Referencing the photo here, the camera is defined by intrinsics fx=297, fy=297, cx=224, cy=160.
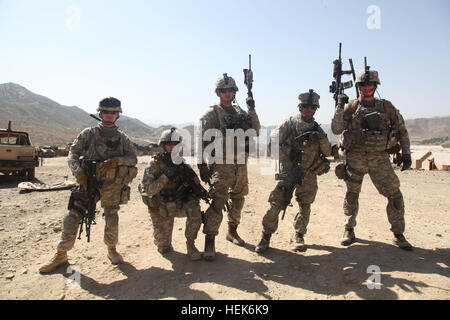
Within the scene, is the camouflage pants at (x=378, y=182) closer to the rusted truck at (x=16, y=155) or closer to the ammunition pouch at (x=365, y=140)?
the ammunition pouch at (x=365, y=140)

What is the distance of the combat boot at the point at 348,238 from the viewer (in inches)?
182

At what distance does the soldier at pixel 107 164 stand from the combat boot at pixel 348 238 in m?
3.33

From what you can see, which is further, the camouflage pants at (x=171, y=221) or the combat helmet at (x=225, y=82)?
the combat helmet at (x=225, y=82)

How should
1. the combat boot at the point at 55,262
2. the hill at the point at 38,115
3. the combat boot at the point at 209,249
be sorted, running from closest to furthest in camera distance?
1. the combat boot at the point at 55,262
2. the combat boot at the point at 209,249
3. the hill at the point at 38,115

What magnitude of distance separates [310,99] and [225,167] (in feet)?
5.29

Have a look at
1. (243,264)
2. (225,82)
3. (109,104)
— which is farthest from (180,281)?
(225,82)

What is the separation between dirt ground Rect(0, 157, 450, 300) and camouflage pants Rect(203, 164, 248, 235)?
51cm

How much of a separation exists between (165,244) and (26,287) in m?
1.72

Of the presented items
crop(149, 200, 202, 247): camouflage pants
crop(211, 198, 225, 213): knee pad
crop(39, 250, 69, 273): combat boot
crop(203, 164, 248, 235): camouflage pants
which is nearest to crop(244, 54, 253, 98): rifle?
crop(203, 164, 248, 235): camouflage pants

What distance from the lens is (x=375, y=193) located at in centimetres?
852

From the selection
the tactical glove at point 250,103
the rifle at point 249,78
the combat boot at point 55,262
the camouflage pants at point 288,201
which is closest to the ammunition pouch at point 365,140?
the camouflage pants at point 288,201

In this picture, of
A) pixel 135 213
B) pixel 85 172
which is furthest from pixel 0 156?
pixel 85 172

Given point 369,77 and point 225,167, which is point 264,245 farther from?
point 369,77
